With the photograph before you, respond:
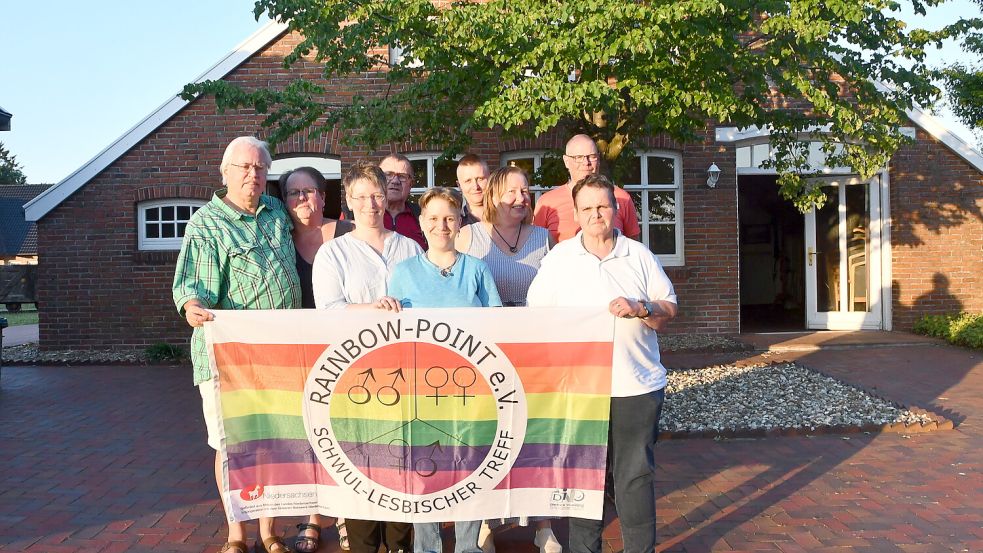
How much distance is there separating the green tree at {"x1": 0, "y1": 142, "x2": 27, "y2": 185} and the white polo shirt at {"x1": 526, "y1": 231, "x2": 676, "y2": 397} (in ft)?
253

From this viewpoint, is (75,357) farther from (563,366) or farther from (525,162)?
(563,366)

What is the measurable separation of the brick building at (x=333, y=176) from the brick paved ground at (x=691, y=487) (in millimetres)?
4091

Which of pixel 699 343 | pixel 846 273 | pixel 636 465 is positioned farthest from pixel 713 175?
pixel 636 465

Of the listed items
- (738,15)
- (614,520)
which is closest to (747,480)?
(614,520)

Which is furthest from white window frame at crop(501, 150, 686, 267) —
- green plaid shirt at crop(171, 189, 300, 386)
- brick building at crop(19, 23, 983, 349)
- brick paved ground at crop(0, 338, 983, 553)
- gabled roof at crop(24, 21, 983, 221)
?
green plaid shirt at crop(171, 189, 300, 386)

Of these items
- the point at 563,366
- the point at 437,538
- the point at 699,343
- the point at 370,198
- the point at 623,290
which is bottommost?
the point at 437,538

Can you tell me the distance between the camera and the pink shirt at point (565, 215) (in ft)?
15.2

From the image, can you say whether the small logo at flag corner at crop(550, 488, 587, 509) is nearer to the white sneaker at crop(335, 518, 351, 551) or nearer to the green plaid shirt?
the white sneaker at crop(335, 518, 351, 551)

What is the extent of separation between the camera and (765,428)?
21.2 feet

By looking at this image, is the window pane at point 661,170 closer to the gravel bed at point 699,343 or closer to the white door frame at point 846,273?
the gravel bed at point 699,343

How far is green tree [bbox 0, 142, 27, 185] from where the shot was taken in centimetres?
6919

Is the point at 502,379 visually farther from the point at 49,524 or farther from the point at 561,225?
the point at 49,524

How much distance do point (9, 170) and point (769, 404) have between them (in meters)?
77.4

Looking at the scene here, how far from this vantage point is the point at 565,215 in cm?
464
